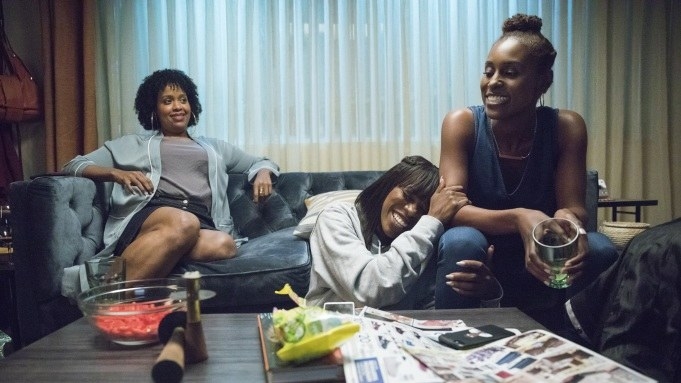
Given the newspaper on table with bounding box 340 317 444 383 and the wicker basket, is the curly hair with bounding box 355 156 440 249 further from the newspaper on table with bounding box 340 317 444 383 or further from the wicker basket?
the wicker basket

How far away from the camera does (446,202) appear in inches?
55.6

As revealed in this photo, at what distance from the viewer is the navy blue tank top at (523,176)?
59.6 inches

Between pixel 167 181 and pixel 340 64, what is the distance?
3.84ft

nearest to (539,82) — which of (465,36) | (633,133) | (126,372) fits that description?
(126,372)

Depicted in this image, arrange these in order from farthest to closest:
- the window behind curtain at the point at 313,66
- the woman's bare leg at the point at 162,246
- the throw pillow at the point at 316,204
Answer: the window behind curtain at the point at 313,66 < the throw pillow at the point at 316,204 < the woman's bare leg at the point at 162,246

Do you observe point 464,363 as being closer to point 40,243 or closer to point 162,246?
point 162,246

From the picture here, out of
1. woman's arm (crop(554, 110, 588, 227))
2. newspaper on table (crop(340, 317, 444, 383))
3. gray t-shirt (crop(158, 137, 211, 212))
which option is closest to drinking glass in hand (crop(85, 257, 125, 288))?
newspaper on table (crop(340, 317, 444, 383))

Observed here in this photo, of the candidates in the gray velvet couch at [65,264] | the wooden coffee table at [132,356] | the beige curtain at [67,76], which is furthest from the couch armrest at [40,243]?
the beige curtain at [67,76]

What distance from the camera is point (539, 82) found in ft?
4.89

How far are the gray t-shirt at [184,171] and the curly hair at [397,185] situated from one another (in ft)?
3.07

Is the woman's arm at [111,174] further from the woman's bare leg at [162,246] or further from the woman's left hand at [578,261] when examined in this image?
the woman's left hand at [578,261]

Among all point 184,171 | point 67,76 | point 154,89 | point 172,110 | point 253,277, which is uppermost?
point 67,76

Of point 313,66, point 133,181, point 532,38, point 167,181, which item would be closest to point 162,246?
point 133,181

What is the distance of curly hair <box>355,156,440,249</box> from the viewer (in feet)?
4.91
